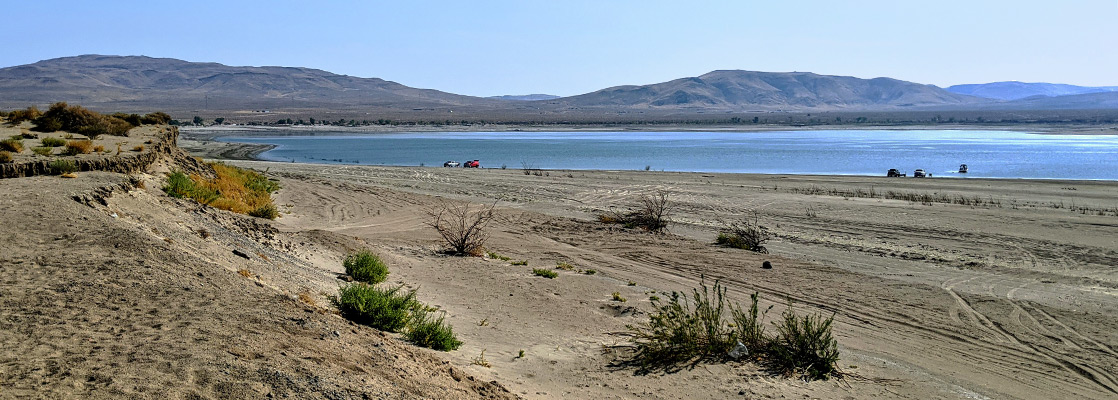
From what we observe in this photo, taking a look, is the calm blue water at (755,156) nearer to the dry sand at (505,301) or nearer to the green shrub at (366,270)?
the dry sand at (505,301)

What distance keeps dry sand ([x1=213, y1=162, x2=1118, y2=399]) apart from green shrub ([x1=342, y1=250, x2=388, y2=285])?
57cm

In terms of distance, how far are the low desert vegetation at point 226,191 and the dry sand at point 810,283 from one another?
0.83m

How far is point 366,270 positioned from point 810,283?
24.7 ft

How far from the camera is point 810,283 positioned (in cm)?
1406

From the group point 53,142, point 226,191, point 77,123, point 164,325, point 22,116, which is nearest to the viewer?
point 164,325

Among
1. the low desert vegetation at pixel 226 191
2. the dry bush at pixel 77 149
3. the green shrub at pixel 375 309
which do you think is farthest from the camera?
the low desert vegetation at pixel 226 191

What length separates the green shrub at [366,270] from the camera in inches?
459

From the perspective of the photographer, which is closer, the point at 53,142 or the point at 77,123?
the point at 53,142

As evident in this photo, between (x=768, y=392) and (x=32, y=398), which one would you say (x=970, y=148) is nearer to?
(x=768, y=392)

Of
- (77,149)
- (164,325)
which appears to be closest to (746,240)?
(77,149)

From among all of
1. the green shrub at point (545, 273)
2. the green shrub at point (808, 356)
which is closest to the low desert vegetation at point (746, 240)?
the green shrub at point (545, 273)

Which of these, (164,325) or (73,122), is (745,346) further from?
(73,122)

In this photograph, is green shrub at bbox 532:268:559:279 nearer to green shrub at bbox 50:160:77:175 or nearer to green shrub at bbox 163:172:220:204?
green shrub at bbox 163:172:220:204

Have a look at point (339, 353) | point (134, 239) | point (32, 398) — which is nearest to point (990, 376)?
point (339, 353)
